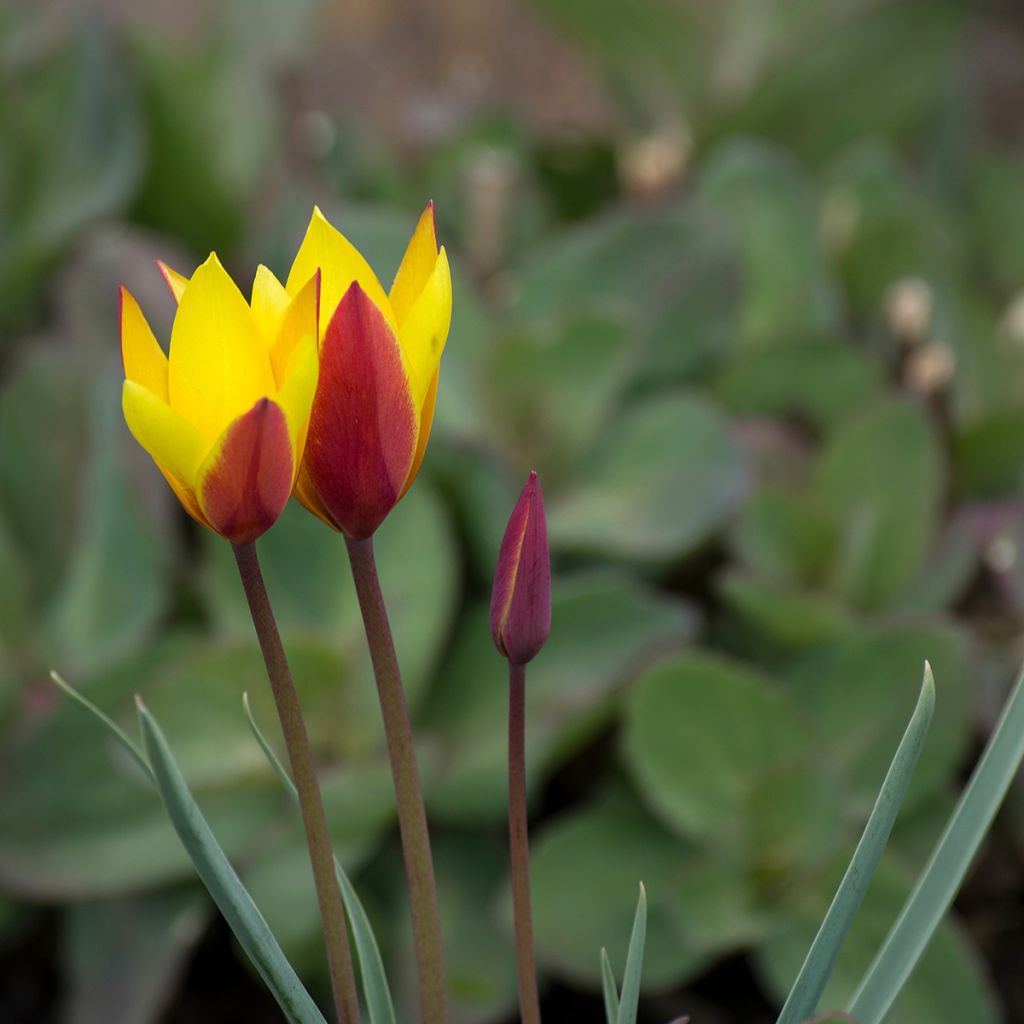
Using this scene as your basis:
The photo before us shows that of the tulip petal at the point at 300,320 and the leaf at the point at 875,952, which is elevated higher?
the tulip petal at the point at 300,320

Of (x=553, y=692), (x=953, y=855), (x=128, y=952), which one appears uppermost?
(x=953, y=855)

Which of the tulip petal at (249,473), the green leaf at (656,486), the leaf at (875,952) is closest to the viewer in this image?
the tulip petal at (249,473)

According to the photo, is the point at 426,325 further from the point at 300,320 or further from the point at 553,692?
the point at 553,692

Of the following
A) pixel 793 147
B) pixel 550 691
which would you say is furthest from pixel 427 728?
pixel 793 147

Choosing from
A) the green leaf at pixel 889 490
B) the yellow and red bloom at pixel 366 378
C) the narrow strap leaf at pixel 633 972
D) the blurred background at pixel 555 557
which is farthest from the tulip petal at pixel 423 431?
the green leaf at pixel 889 490

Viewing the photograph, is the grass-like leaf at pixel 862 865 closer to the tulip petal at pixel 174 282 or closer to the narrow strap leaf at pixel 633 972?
the narrow strap leaf at pixel 633 972

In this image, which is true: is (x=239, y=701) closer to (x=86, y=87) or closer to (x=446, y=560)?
(x=446, y=560)

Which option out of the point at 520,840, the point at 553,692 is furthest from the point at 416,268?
the point at 553,692

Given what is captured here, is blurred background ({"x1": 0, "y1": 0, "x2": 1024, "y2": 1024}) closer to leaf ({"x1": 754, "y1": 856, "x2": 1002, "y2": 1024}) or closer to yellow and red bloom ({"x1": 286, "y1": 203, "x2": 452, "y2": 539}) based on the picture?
leaf ({"x1": 754, "y1": 856, "x2": 1002, "y2": 1024})
